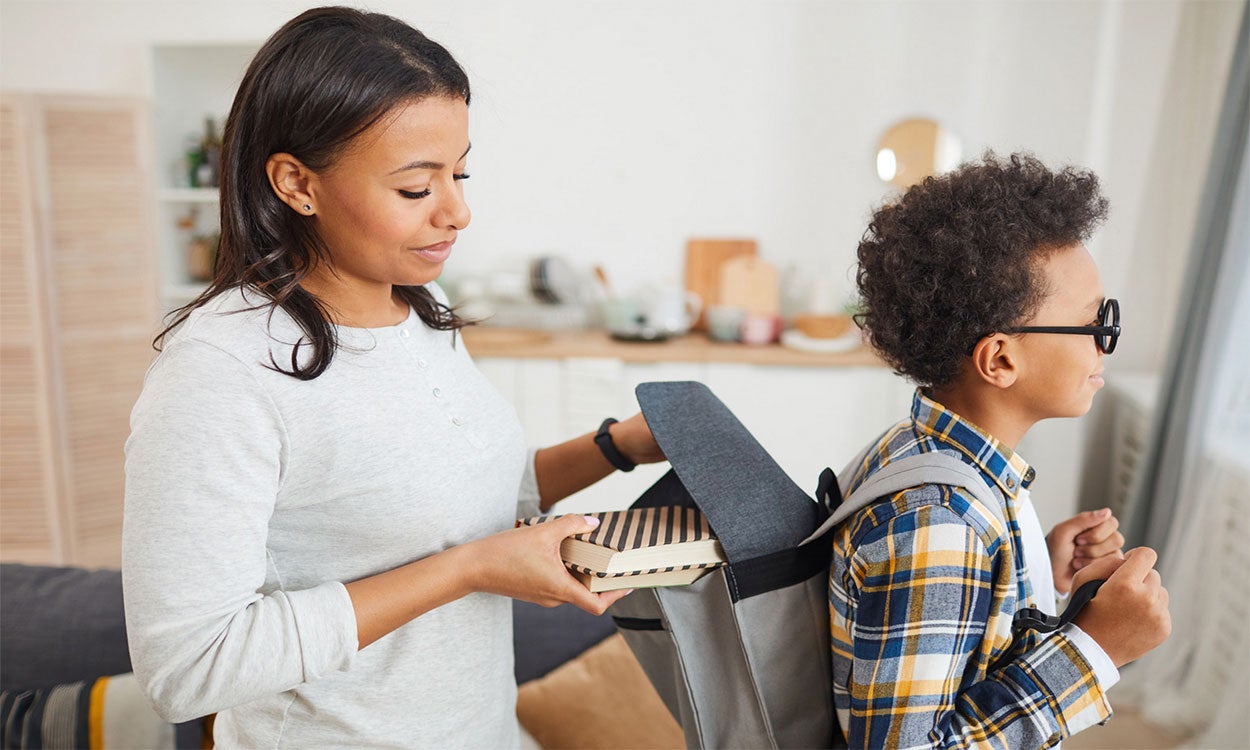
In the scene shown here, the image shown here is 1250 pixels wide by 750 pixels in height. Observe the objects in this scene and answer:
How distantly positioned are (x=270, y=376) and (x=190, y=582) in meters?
0.18

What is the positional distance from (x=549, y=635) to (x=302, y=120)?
1231 mm

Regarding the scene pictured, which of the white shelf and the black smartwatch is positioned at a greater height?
the white shelf

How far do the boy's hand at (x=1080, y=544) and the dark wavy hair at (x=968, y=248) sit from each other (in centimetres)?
28

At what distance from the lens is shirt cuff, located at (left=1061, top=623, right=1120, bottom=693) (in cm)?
88

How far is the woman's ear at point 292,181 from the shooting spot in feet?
2.84

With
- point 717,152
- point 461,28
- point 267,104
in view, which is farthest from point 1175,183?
point 267,104

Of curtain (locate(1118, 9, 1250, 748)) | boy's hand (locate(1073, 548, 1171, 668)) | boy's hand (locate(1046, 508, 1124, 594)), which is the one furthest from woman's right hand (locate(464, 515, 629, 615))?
curtain (locate(1118, 9, 1250, 748))

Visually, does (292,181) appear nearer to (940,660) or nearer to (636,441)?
(636,441)

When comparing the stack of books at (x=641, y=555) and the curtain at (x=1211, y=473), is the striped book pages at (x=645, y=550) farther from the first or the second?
the curtain at (x=1211, y=473)

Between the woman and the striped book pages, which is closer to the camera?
the woman

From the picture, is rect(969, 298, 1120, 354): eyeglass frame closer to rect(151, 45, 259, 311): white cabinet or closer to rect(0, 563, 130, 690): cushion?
rect(0, 563, 130, 690): cushion

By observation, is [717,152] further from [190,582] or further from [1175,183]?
[190,582]

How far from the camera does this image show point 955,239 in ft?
3.13

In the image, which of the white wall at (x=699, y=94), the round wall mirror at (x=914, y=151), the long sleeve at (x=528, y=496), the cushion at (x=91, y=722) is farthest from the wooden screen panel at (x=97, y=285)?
the round wall mirror at (x=914, y=151)
